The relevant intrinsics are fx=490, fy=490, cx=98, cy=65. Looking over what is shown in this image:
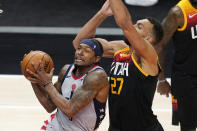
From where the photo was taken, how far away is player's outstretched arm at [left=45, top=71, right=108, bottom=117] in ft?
13.8

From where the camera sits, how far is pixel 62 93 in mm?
4445

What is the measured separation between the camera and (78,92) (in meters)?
4.25

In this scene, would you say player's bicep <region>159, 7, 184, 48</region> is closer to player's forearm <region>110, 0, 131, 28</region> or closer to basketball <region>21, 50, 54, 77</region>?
player's forearm <region>110, 0, 131, 28</region>

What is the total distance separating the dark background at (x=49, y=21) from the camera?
1034 cm

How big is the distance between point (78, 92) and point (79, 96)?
0.04 m

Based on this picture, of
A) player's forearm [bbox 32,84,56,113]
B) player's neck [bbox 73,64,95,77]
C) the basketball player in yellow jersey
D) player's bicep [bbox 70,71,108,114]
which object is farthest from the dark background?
player's bicep [bbox 70,71,108,114]

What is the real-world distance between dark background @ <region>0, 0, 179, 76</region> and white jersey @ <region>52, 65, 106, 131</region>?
526 cm

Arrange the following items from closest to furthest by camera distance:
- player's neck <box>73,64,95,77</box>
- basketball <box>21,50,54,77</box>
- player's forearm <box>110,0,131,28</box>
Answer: player's forearm <box>110,0,131,28</box> → basketball <box>21,50,54,77</box> → player's neck <box>73,64,95,77</box>

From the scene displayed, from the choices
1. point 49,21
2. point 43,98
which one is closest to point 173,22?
point 43,98

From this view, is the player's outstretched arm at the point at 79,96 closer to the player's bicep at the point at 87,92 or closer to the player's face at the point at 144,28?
the player's bicep at the point at 87,92

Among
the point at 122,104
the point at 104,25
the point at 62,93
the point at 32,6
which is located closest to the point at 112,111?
the point at 122,104

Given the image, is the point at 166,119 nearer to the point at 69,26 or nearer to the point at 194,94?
the point at 194,94

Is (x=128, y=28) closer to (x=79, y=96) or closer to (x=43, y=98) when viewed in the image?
(x=79, y=96)

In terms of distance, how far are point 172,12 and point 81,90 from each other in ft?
5.18
